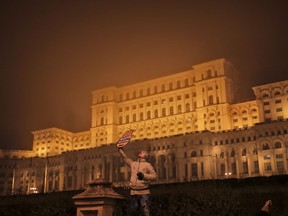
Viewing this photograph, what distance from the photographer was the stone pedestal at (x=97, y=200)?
16438 millimetres

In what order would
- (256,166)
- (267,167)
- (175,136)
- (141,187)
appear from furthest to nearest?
(175,136)
(256,166)
(267,167)
(141,187)

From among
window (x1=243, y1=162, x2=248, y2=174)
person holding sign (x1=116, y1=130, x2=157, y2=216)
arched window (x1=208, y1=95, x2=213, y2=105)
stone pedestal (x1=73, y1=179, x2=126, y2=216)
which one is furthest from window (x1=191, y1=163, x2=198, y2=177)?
person holding sign (x1=116, y1=130, x2=157, y2=216)

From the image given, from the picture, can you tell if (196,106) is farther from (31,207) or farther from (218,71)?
(31,207)

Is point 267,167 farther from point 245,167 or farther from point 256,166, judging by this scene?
point 245,167

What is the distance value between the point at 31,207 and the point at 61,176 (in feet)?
342

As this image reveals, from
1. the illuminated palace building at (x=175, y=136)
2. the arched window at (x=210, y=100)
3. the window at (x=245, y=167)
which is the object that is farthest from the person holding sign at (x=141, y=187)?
the arched window at (x=210, y=100)

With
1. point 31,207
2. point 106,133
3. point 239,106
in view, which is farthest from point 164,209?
point 106,133

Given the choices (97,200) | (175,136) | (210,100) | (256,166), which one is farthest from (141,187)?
(210,100)

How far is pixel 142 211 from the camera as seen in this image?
16.2 metres

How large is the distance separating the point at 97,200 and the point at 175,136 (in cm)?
9124

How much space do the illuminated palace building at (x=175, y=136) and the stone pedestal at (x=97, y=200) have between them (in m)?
79.6

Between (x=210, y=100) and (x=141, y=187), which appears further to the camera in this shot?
(x=210, y=100)

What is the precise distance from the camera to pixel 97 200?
16.5 meters

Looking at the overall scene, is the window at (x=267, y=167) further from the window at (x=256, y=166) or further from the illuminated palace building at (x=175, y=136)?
the window at (x=256, y=166)
